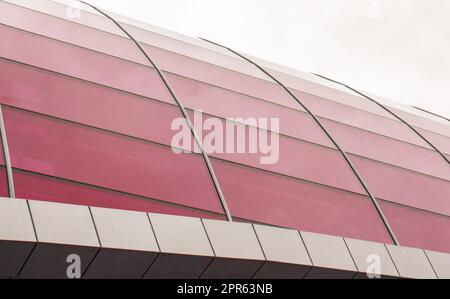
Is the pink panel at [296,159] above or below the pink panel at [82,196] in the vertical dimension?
above

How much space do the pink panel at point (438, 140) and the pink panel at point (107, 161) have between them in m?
9.79

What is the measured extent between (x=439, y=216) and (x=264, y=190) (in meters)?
5.14

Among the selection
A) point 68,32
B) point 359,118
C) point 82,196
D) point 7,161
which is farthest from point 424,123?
point 7,161

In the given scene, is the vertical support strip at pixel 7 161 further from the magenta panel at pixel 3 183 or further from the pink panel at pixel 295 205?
the pink panel at pixel 295 205

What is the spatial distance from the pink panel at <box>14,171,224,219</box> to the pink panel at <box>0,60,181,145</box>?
7.19ft

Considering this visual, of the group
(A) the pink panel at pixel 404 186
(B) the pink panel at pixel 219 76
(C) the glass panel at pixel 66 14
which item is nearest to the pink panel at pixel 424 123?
(A) the pink panel at pixel 404 186

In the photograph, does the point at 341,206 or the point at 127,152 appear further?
the point at 341,206

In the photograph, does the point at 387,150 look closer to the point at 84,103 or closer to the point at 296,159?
the point at 296,159

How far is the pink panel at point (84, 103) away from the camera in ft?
57.9

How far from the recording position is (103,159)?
55.3ft

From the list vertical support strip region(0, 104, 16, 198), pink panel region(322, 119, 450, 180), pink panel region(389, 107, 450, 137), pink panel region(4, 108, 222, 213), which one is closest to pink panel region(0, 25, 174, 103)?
pink panel region(4, 108, 222, 213)
